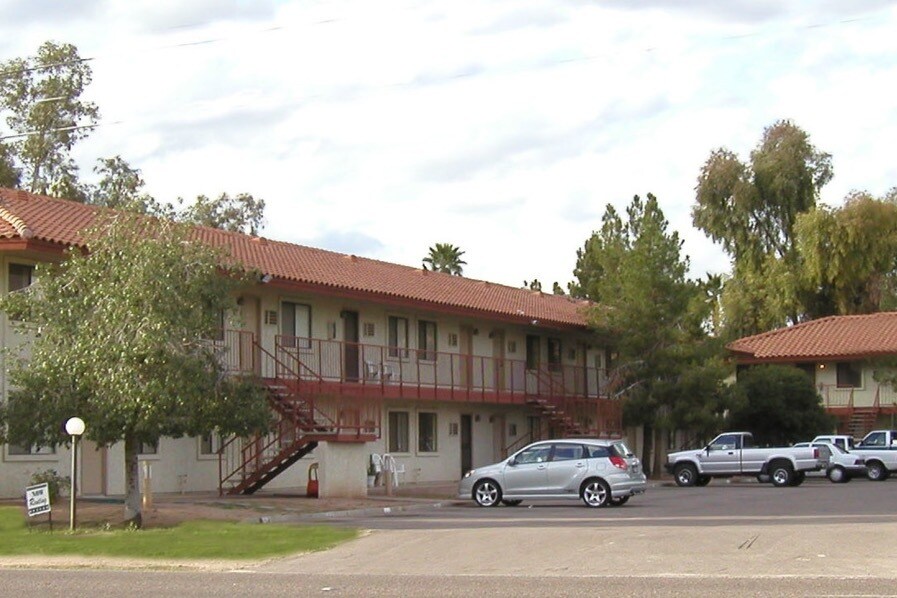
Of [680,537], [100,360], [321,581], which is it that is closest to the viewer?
[321,581]

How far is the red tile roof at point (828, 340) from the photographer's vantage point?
6009cm

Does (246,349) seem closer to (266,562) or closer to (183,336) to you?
(183,336)

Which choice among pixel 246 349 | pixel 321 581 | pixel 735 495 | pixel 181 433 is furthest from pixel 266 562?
pixel 735 495

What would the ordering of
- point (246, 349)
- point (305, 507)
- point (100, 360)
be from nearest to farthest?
point (100, 360), point (305, 507), point (246, 349)

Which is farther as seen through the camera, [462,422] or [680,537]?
[462,422]

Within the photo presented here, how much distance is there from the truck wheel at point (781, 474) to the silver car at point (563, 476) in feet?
43.4

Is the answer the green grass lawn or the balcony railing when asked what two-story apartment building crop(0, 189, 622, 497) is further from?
the green grass lawn

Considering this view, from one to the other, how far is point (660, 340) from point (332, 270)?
12.8 meters

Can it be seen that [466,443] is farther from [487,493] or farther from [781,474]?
[487,493]

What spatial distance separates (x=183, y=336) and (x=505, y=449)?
2647 centimetres

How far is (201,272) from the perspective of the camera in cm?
2439

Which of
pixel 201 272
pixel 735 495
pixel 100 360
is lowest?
pixel 735 495

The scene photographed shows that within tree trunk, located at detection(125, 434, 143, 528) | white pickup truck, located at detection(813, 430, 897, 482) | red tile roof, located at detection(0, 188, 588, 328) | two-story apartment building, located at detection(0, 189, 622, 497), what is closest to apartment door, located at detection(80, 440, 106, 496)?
two-story apartment building, located at detection(0, 189, 622, 497)

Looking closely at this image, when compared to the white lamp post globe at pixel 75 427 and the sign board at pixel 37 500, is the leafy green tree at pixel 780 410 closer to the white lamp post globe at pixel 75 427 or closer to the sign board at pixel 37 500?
Result: the sign board at pixel 37 500
